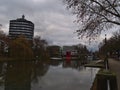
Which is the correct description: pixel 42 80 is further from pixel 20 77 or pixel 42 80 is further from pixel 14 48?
pixel 14 48

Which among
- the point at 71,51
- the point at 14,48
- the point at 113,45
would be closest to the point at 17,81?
the point at 113,45

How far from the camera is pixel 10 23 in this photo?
498 ft

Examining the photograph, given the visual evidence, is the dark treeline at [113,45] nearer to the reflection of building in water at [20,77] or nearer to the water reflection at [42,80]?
the water reflection at [42,80]

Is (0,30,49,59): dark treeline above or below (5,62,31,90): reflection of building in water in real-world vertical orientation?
above

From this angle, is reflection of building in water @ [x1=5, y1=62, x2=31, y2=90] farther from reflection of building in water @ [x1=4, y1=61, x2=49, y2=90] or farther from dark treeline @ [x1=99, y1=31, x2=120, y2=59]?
dark treeline @ [x1=99, y1=31, x2=120, y2=59]

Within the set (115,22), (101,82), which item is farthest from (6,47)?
(101,82)

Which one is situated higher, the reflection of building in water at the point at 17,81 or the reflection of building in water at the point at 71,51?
the reflection of building in water at the point at 71,51

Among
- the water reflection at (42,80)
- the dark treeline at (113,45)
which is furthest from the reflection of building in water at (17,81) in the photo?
the dark treeline at (113,45)

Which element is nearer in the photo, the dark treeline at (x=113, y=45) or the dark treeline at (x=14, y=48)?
the dark treeline at (x=113, y=45)

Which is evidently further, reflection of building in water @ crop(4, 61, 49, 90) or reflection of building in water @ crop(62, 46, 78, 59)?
reflection of building in water @ crop(62, 46, 78, 59)

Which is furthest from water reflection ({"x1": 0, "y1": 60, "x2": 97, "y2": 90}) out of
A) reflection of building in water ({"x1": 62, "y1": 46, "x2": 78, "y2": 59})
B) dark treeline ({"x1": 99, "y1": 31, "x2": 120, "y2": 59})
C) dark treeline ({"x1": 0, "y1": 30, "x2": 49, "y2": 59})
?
reflection of building in water ({"x1": 62, "y1": 46, "x2": 78, "y2": 59})

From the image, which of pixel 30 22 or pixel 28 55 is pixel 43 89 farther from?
pixel 30 22

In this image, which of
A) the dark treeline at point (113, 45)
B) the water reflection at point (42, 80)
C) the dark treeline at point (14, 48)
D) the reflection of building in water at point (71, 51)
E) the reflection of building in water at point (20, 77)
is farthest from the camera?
the reflection of building in water at point (71, 51)

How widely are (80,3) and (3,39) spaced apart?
60750 millimetres
